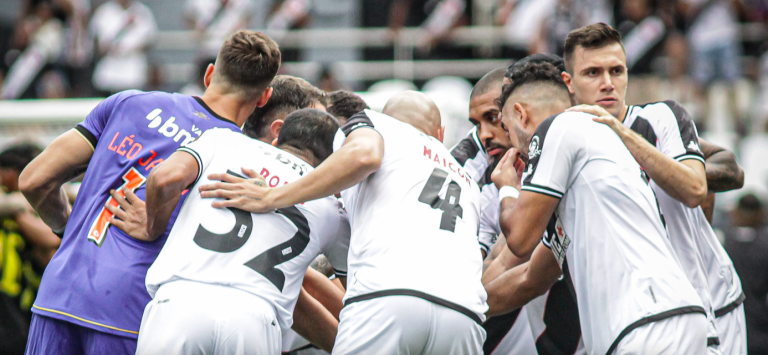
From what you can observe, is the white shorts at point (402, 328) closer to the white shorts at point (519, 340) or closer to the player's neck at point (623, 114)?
the white shorts at point (519, 340)

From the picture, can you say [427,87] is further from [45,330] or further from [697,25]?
[45,330]

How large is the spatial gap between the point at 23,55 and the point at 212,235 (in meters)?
13.8

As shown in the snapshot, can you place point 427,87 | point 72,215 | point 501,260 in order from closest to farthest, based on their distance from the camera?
point 72,215 → point 501,260 → point 427,87

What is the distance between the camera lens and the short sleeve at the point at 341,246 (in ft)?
15.3

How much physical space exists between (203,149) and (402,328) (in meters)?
1.49

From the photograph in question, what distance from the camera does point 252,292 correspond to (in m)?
4.05

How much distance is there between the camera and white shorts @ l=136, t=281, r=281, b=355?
3852 mm

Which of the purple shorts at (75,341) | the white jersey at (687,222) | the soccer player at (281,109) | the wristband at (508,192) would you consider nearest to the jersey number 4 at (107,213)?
the purple shorts at (75,341)

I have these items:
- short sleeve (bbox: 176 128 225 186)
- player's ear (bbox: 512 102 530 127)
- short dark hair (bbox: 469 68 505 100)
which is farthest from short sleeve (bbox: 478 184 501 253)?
short sleeve (bbox: 176 128 225 186)

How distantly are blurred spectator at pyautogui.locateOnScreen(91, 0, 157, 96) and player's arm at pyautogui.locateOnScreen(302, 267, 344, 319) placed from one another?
37.1ft

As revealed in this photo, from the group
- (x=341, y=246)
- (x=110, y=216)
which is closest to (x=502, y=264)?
(x=341, y=246)

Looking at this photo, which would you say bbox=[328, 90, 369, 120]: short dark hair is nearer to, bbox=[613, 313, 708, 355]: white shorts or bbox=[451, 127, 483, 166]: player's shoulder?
bbox=[451, 127, 483, 166]: player's shoulder

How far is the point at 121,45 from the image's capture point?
51.6ft

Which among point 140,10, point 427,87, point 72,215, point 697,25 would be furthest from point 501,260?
point 140,10
